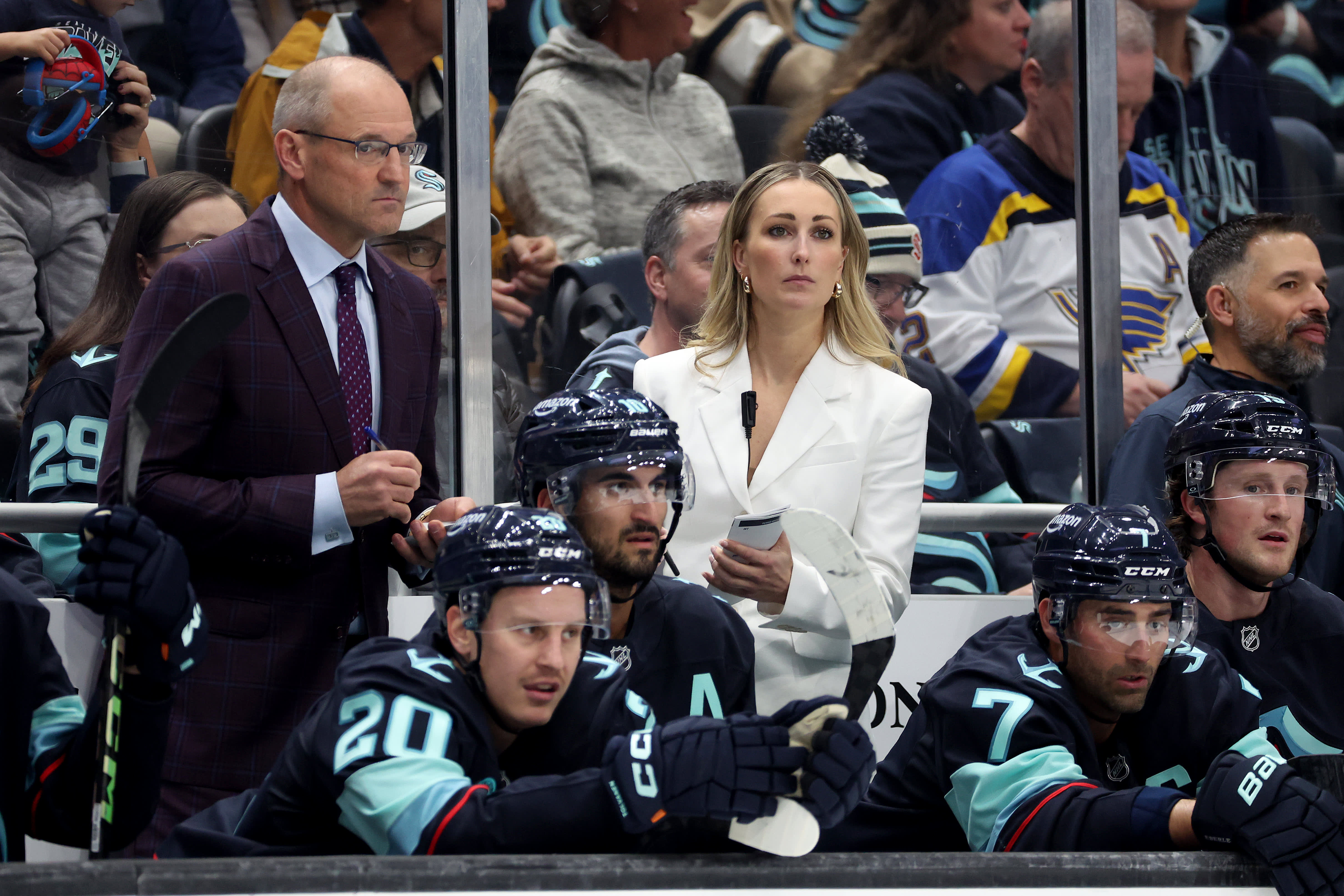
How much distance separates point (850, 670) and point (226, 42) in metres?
2.00

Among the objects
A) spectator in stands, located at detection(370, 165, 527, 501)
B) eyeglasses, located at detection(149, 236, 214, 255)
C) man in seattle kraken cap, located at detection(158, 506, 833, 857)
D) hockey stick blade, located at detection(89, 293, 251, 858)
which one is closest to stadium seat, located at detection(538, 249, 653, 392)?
spectator in stands, located at detection(370, 165, 527, 501)

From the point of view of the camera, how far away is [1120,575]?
237 cm

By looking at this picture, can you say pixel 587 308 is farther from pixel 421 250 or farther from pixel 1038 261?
pixel 1038 261

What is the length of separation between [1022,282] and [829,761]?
1993 millimetres

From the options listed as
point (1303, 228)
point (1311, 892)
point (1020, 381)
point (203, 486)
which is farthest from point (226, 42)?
point (1311, 892)

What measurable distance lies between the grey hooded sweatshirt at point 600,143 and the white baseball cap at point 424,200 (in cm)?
16

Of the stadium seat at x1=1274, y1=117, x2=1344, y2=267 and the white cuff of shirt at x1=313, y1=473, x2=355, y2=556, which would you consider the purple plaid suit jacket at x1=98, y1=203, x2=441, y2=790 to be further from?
the stadium seat at x1=1274, y1=117, x2=1344, y2=267

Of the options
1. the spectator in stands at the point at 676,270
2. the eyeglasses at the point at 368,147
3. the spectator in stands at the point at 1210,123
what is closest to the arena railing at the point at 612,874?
the eyeglasses at the point at 368,147

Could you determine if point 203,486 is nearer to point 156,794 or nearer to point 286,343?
point 286,343

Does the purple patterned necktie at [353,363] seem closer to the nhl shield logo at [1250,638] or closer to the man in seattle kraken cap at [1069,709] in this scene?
the man in seattle kraken cap at [1069,709]

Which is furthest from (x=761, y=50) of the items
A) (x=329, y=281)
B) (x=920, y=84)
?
(x=329, y=281)

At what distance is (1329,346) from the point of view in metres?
3.66

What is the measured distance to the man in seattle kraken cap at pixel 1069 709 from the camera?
2.23 metres

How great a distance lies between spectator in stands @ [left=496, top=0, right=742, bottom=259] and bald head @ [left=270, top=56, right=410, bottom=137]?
762mm
